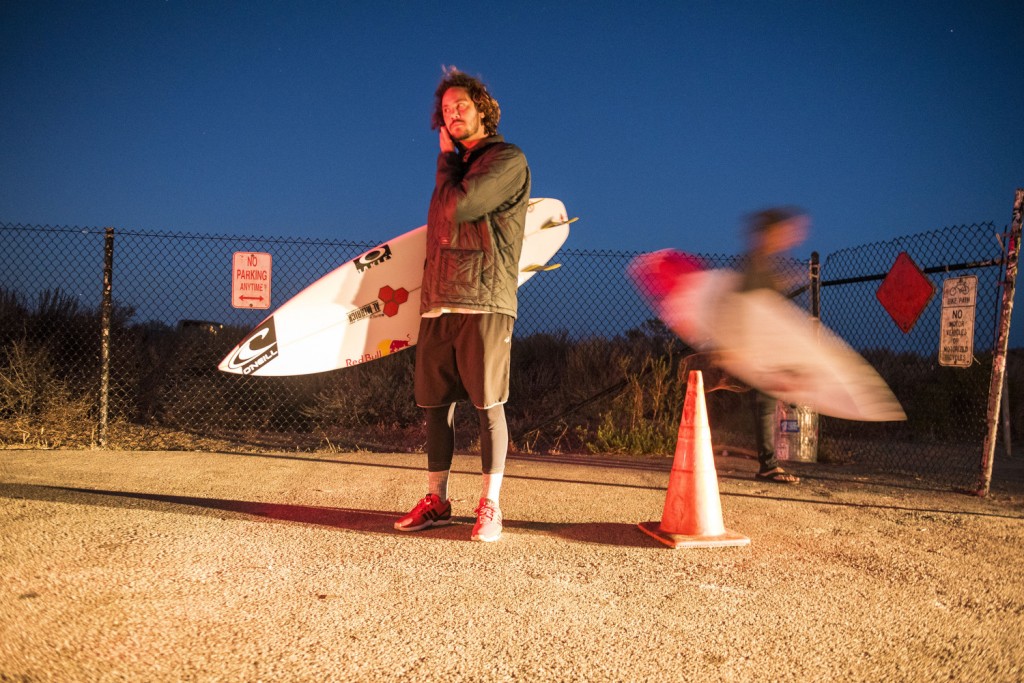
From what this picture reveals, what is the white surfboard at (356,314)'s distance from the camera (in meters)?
4.34

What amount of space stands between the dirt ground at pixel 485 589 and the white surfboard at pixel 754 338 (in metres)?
0.72

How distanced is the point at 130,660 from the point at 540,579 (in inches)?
55.9

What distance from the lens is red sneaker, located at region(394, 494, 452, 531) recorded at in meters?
3.38

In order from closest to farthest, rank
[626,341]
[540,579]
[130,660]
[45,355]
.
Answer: [130,660] < [540,579] < [45,355] < [626,341]

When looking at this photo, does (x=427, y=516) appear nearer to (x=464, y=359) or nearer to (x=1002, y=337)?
(x=464, y=359)

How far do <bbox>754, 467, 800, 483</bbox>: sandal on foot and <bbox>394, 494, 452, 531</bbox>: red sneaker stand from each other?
8.86ft

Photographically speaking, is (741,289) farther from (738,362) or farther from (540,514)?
(540,514)

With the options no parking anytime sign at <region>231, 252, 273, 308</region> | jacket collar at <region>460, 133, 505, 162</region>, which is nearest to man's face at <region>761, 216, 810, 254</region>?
jacket collar at <region>460, 133, 505, 162</region>

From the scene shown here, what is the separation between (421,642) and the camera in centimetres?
211

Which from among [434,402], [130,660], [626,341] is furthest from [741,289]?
[626,341]

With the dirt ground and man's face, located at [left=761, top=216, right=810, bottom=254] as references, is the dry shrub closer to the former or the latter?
the dirt ground

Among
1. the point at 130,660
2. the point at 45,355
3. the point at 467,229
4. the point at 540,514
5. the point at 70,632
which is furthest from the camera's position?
the point at 45,355

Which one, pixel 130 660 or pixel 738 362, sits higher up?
pixel 738 362

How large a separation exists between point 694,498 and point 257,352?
288 cm
